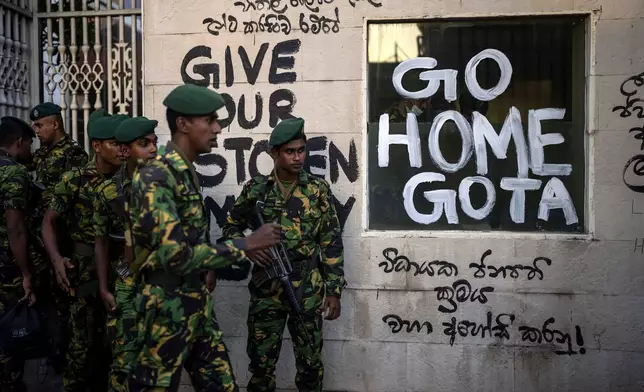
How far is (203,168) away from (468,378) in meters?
2.38

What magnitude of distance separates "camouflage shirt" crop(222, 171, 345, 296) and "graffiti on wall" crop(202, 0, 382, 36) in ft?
3.99

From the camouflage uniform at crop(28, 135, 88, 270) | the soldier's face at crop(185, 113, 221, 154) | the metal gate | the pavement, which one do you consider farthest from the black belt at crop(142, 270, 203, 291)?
the metal gate

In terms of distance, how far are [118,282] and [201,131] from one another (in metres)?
1.32

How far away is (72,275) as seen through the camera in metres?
4.68

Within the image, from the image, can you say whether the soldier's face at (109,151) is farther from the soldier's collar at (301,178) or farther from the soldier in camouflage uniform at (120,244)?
the soldier's collar at (301,178)

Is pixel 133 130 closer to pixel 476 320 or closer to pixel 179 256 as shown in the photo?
pixel 179 256

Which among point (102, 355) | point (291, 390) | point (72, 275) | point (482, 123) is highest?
point (482, 123)

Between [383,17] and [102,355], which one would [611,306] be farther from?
[102,355]

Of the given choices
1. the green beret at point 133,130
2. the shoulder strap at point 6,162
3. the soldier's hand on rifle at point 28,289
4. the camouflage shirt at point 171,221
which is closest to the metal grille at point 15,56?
the shoulder strap at point 6,162

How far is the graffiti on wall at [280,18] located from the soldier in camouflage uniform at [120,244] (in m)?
1.28

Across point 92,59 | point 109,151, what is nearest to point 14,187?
point 109,151

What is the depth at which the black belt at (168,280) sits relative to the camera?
3326 mm

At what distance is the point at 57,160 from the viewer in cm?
528

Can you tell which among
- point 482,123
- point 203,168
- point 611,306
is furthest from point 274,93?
point 611,306
